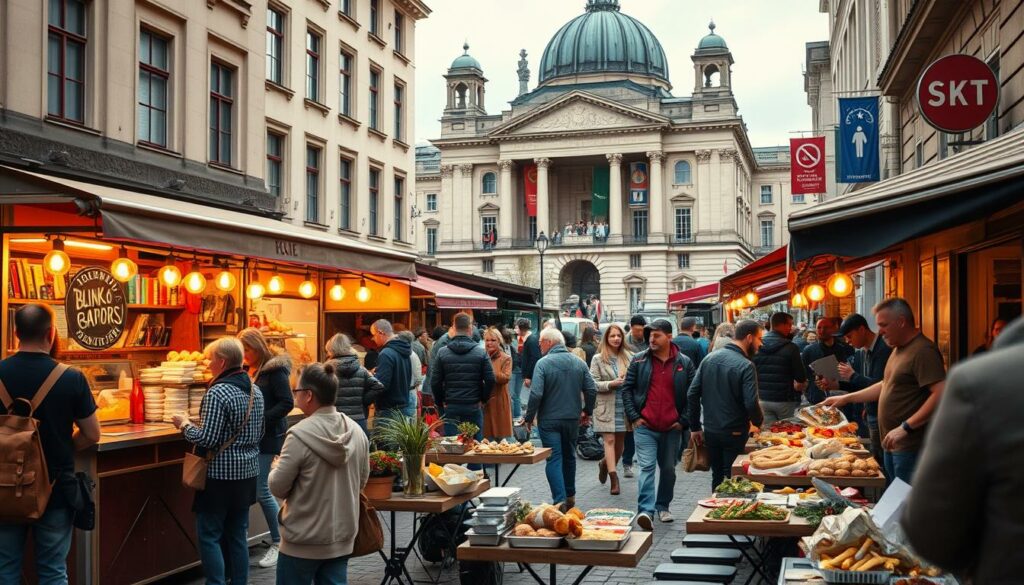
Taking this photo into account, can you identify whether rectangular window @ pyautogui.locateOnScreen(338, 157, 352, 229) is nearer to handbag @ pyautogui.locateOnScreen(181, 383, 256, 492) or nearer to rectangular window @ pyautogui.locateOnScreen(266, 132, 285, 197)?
rectangular window @ pyautogui.locateOnScreen(266, 132, 285, 197)

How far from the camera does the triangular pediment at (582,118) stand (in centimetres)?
8038

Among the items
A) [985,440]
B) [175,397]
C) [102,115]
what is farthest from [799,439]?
[102,115]

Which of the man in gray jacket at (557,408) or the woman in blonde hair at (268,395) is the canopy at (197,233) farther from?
the man in gray jacket at (557,408)

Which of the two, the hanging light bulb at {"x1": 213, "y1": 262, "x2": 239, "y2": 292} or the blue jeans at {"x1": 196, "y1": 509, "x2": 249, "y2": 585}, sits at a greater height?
the hanging light bulb at {"x1": 213, "y1": 262, "x2": 239, "y2": 292}

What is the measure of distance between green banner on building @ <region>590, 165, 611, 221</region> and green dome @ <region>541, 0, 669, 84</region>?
38.2ft

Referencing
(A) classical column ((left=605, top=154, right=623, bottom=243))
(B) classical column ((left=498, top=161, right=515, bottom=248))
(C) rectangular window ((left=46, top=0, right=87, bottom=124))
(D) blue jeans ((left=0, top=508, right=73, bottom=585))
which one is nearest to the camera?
(D) blue jeans ((left=0, top=508, right=73, bottom=585))

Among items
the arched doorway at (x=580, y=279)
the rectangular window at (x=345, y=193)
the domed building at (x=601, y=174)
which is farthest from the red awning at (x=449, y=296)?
the arched doorway at (x=580, y=279)

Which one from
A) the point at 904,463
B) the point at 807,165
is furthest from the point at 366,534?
the point at 807,165

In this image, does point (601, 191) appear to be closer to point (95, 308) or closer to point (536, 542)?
point (95, 308)

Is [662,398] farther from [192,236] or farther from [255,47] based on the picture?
[255,47]

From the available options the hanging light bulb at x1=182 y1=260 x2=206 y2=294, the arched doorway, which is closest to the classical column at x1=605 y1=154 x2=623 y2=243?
the arched doorway

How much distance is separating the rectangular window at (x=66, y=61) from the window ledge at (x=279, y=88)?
32.1ft

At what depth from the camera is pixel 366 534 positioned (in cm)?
639

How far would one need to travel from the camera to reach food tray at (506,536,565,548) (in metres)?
6.29
